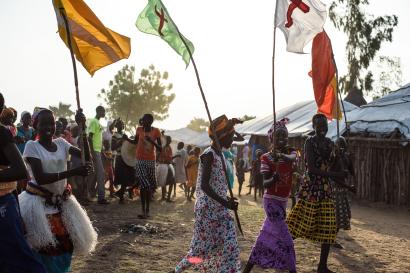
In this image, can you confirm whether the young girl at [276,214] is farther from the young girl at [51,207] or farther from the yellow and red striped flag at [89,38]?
the yellow and red striped flag at [89,38]

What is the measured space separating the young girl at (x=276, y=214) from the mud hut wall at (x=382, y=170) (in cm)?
963

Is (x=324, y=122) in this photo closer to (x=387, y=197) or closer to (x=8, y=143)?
(x=8, y=143)

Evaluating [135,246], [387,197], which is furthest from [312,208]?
[387,197]

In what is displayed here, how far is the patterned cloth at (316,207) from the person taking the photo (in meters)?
5.54

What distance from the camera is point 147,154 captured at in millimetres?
9000

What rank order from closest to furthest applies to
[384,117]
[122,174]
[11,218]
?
1. [11,218]
2. [122,174]
3. [384,117]

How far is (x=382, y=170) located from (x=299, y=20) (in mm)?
10343

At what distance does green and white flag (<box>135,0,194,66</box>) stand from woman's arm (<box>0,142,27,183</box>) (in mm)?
2893

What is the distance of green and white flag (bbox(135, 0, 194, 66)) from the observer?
5.53 metres

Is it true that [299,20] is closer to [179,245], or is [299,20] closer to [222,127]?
[222,127]

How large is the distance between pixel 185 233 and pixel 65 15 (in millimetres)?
4842

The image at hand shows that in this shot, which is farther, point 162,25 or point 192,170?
point 192,170

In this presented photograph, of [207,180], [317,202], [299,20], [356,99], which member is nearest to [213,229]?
[207,180]

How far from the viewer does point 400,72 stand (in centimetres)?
3353
